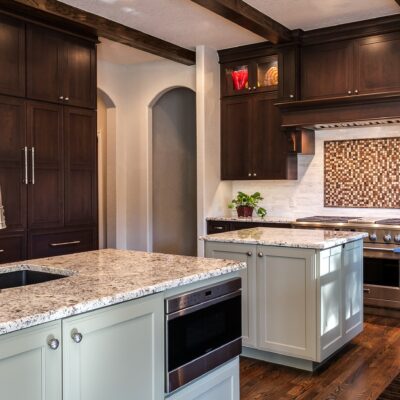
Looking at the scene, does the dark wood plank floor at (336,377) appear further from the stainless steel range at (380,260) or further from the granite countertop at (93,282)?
the granite countertop at (93,282)

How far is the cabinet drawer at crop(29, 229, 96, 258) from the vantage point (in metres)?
4.47

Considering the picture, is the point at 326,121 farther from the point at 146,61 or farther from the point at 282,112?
the point at 146,61

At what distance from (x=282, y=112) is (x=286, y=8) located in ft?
3.81

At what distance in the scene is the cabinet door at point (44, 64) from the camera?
4398 millimetres

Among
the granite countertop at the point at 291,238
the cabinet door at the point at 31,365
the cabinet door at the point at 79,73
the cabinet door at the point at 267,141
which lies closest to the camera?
the cabinet door at the point at 31,365

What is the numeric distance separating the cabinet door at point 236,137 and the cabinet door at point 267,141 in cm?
8

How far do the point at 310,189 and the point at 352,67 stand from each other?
1428 mm

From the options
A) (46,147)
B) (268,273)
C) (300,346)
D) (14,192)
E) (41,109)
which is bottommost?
(300,346)

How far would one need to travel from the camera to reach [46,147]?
4566 mm

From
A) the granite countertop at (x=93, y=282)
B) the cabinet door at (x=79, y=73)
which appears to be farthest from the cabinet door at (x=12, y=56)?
the granite countertop at (x=93, y=282)

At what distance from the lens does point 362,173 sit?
553 cm

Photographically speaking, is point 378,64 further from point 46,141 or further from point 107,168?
point 107,168

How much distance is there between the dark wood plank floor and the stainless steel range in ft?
2.65

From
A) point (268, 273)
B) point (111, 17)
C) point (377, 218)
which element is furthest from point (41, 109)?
point (377, 218)
